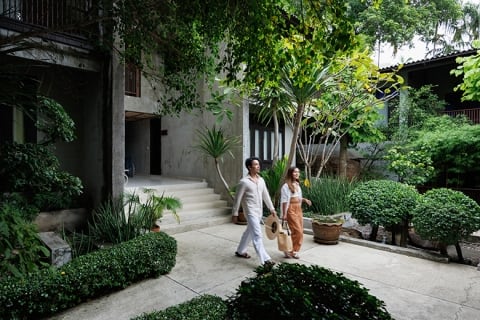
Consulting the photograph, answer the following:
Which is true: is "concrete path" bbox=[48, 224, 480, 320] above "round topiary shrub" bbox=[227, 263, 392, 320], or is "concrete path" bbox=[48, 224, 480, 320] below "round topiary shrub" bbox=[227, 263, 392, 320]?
below

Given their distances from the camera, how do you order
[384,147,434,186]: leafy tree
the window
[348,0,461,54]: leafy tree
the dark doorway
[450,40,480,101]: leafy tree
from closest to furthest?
[450,40,480,101]: leafy tree < [384,147,434,186]: leafy tree < the window < the dark doorway < [348,0,461,54]: leafy tree

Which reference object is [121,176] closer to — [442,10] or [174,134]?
[174,134]

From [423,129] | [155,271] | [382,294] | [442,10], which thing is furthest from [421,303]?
[442,10]

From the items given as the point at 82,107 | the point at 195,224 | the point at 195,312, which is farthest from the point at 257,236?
the point at 82,107

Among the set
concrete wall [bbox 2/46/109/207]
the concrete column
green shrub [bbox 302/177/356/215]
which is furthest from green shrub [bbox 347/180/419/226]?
concrete wall [bbox 2/46/109/207]

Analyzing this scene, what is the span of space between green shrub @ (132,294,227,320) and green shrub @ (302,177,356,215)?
562cm

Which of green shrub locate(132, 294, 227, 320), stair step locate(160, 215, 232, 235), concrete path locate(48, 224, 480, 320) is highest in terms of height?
green shrub locate(132, 294, 227, 320)

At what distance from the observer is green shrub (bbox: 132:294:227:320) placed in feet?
9.78

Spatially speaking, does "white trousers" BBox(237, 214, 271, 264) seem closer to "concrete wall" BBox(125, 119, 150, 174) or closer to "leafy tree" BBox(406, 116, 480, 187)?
"leafy tree" BBox(406, 116, 480, 187)

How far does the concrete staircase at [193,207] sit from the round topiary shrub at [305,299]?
16.2 ft

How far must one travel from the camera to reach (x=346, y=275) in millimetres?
4605

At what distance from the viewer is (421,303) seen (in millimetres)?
3688

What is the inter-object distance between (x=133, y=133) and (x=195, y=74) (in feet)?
26.0

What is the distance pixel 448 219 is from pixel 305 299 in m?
4.23
